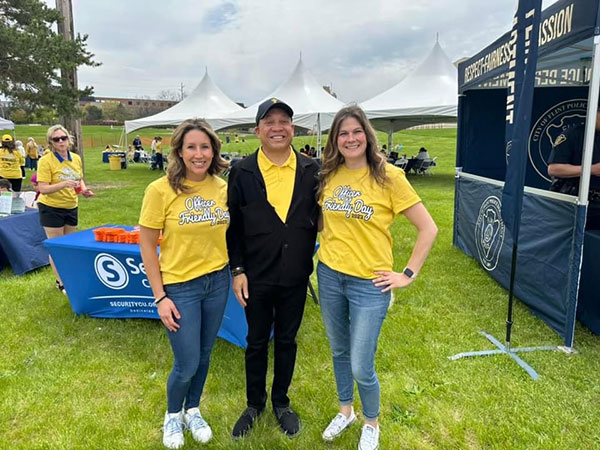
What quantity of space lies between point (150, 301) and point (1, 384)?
115cm

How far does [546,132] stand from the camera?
21.3ft

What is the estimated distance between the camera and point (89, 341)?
359 centimetres

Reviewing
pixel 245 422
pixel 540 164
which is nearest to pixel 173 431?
pixel 245 422

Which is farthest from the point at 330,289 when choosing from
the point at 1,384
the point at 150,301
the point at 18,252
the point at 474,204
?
the point at 18,252

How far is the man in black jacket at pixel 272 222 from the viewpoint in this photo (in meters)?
2.06

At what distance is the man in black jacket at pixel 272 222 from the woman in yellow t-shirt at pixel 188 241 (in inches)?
4.0

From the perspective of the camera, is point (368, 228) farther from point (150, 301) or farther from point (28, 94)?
point (28, 94)

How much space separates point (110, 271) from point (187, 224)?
1921 millimetres

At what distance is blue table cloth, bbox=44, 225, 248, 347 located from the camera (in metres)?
3.36

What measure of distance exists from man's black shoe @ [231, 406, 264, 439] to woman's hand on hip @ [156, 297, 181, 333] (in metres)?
0.75

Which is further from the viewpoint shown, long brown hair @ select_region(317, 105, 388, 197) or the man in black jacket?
the man in black jacket

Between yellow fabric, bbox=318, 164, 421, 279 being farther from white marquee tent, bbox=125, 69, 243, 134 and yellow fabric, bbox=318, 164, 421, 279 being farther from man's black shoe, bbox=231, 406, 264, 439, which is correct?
white marquee tent, bbox=125, 69, 243, 134

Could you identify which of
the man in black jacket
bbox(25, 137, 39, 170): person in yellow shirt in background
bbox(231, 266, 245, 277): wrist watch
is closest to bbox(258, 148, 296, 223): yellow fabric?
the man in black jacket

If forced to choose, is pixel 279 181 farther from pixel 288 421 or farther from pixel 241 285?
pixel 288 421
